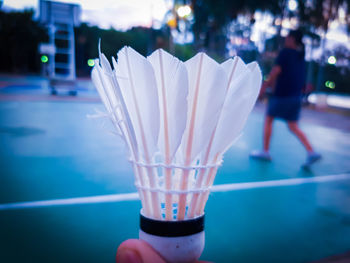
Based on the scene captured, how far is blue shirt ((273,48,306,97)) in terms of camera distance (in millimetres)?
3328

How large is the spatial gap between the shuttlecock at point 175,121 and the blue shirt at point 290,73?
9.32ft

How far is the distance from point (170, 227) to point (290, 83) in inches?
120

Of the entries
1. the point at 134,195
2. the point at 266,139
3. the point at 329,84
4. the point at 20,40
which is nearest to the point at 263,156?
Result: the point at 266,139

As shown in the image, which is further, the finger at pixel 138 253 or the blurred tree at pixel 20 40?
the blurred tree at pixel 20 40

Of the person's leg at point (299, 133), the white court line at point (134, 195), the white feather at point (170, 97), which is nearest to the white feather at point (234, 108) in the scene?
the white feather at point (170, 97)

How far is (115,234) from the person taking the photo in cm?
167

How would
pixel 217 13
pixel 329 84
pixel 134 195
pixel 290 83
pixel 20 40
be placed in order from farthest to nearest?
pixel 329 84 < pixel 217 13 < pixel 20 40 < pixel 290 83 < pixel 134 195

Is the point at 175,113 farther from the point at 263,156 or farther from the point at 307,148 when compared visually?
the point at 263,156

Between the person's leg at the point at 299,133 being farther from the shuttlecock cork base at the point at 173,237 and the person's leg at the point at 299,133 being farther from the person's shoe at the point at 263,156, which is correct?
the shuttlecock cork base at the point at 173,237

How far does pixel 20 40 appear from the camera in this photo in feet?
69.7

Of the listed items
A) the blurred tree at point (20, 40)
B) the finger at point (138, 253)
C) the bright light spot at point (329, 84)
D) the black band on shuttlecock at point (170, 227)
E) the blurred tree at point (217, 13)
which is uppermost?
the blurred tree at point (217, 13)

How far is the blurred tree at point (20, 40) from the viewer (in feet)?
68.9

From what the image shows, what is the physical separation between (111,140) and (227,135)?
3.69 m

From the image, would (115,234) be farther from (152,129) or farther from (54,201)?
(152,129)
